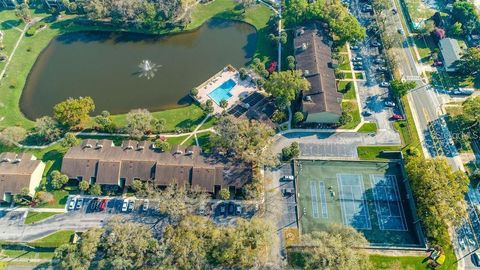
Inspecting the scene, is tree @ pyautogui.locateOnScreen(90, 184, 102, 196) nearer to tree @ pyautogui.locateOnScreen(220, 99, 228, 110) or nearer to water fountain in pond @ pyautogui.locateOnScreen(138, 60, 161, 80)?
tree @ pyautogui.locateOnScreen(220, 99, 228, 110)

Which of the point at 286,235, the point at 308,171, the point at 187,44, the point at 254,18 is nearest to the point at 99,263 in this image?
the point at 286,235

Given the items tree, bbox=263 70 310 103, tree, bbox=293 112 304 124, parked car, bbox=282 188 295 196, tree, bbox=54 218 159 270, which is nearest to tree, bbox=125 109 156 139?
tree, bbox=54 218 159 270

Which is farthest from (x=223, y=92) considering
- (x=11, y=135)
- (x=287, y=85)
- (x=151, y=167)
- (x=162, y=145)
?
(x=11, y=135)

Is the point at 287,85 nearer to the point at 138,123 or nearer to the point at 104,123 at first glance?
the point at 138,123

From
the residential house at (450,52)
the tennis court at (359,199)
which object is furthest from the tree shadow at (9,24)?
the residential house at (450,52)

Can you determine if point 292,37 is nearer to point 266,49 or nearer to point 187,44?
point 266,49

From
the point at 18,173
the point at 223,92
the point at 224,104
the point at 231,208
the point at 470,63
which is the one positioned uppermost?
the point at 470,63

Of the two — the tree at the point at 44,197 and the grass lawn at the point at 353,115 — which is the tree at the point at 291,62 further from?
the tree at the point at 44,197
